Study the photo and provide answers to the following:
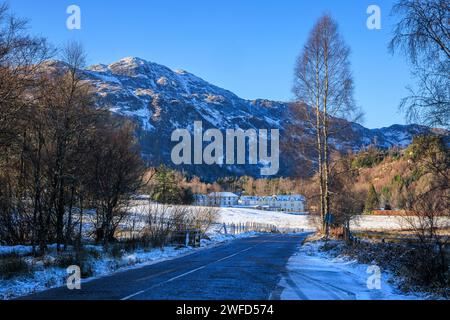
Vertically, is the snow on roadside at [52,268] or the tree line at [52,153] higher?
the tree line at [52,153]

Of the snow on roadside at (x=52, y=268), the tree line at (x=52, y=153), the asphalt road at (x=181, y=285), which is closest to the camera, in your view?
the asphalt road at (x=181, y=285)

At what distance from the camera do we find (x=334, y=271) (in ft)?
52.0

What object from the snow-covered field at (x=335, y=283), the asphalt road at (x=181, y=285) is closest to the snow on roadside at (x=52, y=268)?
the asphalt road at (x=181, y=285)

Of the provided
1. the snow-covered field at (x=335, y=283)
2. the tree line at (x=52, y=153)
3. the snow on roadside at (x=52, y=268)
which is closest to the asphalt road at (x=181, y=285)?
the snow-covered field at (x=335, y=283)

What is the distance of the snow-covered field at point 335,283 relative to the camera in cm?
1066

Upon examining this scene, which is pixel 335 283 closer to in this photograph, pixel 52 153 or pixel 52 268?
pixel 52 268

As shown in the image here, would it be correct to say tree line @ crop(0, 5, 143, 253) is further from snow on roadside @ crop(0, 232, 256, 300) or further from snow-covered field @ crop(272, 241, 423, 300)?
snow-covered field @ crop(272, 241, 423, 300)

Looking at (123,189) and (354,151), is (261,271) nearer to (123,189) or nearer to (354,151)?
(123,189)

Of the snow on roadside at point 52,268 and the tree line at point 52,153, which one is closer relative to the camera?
the snow on roadside at point 52,268

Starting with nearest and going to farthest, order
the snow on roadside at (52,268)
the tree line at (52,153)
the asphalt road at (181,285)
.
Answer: the asphalt road at (181,285) → the snow on roadside at (52,268) → the tree line at (52,153)

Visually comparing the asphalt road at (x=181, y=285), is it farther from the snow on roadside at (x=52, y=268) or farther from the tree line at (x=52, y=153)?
the tree line at (x=52, y=153)

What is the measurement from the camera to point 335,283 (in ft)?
42.2

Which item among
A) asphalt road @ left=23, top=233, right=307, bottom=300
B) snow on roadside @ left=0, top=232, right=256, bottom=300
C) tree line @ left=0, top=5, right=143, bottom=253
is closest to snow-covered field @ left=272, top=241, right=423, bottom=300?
asphalt road @ left=23, top=233, right=307, bottom=300

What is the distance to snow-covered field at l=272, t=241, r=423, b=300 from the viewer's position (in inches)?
420
